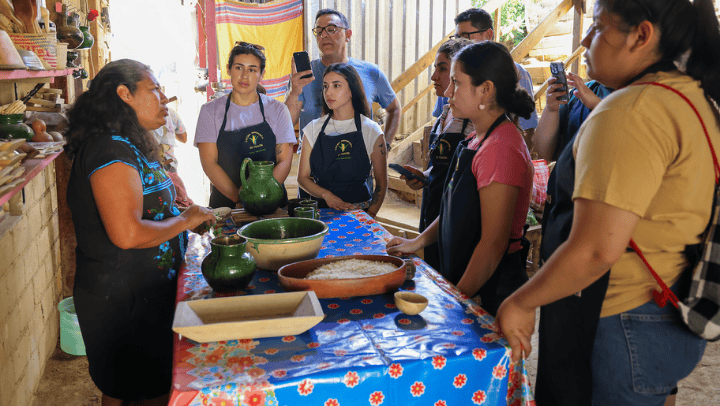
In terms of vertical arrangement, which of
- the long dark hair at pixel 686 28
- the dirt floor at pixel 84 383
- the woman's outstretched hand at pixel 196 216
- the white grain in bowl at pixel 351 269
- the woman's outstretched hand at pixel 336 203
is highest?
the long dark hair at pixel 686 28

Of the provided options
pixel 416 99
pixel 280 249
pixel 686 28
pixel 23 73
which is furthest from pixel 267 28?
pixel 686 28

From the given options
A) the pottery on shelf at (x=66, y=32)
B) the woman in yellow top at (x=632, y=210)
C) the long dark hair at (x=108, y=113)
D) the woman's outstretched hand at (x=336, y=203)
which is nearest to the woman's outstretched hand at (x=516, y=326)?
the woman in yellow top at (x=632, y=210)

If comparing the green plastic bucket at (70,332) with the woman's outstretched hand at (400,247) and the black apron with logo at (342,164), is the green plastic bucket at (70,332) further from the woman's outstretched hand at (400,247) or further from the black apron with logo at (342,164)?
the woman's outstretched hand at (400,247)

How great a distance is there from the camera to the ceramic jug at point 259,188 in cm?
258

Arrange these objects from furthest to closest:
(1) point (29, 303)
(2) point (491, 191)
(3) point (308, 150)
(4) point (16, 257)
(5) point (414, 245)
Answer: (3) point (308, 150)
(1) point (29, 303)
(4) point (16, 257)
(5) point (414, 245)
(2) point (491, 191)

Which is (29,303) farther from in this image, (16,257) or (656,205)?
(656,205)

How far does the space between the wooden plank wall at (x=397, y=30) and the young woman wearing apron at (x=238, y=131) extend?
378 cm

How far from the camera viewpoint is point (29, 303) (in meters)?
2.90

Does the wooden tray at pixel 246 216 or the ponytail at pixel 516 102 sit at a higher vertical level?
the ponytail at pixel 516 102

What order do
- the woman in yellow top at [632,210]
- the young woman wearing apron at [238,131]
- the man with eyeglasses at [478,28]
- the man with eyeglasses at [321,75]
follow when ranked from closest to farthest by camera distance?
1. the woman in yellow top at [632,210]
2. the young woman wearing apron at [238,131]
3. the man with eyeglasses at [478,28]
4. the man with eyeglasses at [321,75]

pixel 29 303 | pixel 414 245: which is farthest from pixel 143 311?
pixel 29 303

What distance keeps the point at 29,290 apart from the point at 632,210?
306 cm

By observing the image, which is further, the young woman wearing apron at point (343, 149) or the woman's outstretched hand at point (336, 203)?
the young woman wearing apron at point (343, 149)

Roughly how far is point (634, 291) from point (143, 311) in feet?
5.62
